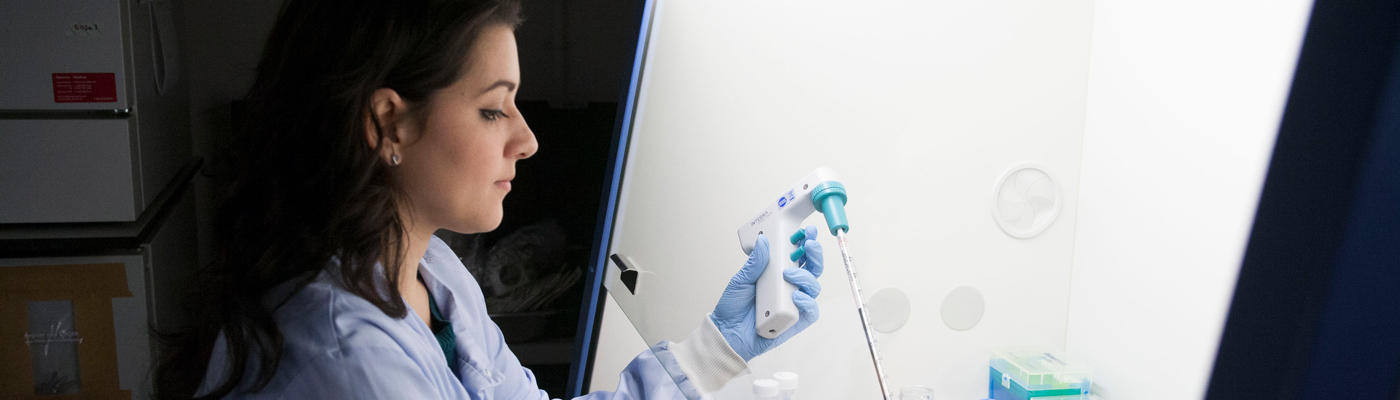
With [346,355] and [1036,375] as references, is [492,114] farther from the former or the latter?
[1036,375]

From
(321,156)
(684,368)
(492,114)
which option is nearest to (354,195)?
(321,156)

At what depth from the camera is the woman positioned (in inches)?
29.7

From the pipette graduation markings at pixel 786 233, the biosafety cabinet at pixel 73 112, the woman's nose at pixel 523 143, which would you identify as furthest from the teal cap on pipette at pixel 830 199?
the biosafety cabinet at pixel 73 112

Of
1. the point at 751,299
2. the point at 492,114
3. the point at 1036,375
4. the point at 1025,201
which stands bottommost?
the point at 1036,375

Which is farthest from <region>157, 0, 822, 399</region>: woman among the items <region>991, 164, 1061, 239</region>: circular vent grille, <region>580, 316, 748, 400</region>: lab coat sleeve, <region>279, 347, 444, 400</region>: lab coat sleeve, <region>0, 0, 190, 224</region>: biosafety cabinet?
<region>0, 0, 190, 224</region>: biosafety cabinet

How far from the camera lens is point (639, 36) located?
1.46 m

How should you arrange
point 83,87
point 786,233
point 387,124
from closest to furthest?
1. point 387,124
2. point 786,233
3. point 83,87

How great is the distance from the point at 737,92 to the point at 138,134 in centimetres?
137

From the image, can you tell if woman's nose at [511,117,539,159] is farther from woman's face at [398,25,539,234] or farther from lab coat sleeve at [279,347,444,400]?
lab coat sleeve at [279,347,444,400]

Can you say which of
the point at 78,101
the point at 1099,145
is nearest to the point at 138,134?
the point at 78,101

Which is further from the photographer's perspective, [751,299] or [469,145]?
[751,299]

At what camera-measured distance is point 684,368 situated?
103cm

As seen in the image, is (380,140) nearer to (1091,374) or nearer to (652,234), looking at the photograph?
(652,234)

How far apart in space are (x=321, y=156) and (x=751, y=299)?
51 centimetres
